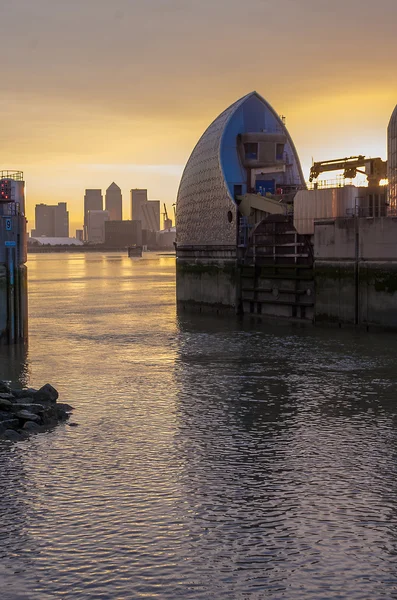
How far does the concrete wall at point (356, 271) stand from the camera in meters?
50.0

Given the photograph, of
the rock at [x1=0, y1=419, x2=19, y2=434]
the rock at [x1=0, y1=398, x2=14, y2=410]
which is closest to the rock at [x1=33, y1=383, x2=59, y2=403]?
the rock at [x1=0, y1=398, x2=14, y2=410]

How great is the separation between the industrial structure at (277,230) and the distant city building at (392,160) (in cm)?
7

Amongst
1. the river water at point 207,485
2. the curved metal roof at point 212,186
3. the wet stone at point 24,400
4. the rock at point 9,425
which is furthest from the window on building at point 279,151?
the rock at point 9,425

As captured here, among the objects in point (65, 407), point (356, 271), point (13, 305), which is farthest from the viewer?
point (356, 271)

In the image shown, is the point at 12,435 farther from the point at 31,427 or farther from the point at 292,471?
the point at 292,471

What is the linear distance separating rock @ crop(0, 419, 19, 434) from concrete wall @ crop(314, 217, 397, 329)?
2883 cm

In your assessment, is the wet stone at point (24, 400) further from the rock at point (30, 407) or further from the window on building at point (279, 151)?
the window on building at point (279, 151)

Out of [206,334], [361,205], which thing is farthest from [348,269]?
[206,334]

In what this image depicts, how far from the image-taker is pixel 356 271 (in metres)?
52.5

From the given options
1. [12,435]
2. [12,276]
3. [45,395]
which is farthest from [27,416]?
[12,276]

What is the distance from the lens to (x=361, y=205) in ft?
185

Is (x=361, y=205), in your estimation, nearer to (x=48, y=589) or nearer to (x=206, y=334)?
(x=206, y=334)

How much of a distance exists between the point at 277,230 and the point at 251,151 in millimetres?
13493

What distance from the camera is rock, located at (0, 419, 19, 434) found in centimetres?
2535
